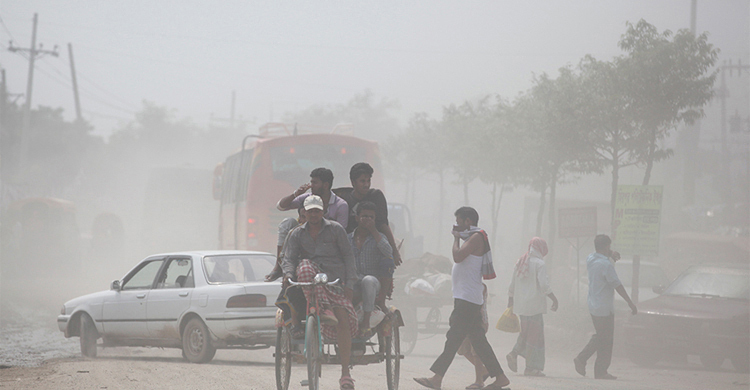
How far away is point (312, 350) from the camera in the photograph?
5.76 m

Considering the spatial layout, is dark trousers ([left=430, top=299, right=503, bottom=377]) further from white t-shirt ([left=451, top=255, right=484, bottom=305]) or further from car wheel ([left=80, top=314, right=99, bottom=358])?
car wheel ([left=80, top=314, right=99, bottom=358])

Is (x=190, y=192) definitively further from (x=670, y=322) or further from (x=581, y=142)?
(x=670, y=322)

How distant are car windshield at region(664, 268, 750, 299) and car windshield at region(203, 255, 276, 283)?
7.07 m

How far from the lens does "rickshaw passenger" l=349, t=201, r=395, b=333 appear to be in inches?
241

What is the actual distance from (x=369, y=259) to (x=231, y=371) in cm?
301

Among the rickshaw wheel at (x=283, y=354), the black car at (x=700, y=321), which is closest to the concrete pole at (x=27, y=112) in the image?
the black car at (x=700, y=321)

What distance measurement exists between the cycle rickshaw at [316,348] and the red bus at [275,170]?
9.29 metres

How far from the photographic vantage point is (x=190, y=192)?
108 ft

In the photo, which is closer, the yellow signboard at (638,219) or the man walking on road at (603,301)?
the man walking on road at (603,301)

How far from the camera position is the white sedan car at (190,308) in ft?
29.9

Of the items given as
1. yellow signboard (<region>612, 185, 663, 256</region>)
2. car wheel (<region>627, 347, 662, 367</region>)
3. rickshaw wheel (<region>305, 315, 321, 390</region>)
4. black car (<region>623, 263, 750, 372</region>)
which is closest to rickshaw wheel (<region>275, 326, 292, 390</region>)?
rickshaw wheel (<region>305, 315, 321, 390</region>)

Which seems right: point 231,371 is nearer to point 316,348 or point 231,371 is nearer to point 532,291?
point 316,348

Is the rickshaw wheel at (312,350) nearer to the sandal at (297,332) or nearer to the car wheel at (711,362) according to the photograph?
the sandal at (297,332)

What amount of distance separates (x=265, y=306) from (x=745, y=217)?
114ft
